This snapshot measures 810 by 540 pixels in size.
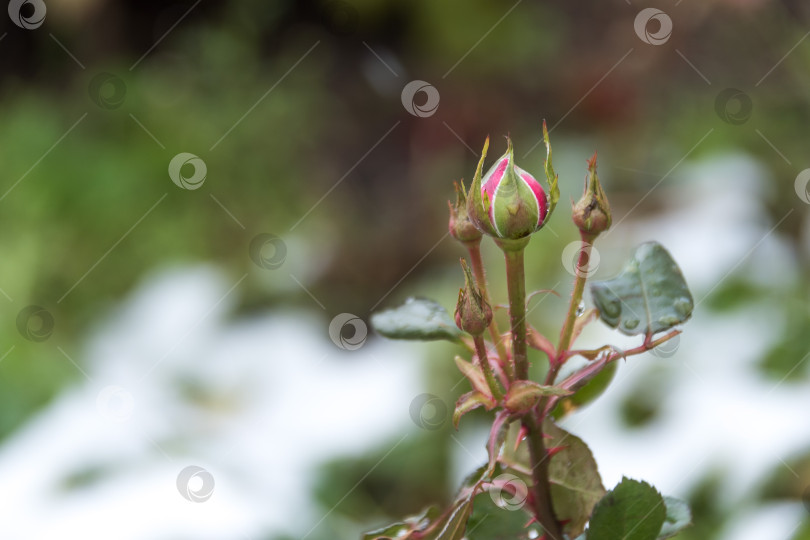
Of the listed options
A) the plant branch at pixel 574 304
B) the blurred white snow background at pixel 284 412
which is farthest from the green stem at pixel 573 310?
the blurred white snow background at pixel 284 412

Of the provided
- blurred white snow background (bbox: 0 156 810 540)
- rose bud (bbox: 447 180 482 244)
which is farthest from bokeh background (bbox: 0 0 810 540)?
rose bud (bbox: 447 180 482 244)

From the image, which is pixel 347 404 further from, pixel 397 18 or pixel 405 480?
pixel 397 18

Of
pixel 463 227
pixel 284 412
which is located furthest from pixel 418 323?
pixel 284 412

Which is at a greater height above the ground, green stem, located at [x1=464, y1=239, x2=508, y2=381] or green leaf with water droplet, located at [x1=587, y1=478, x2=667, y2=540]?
green stem, located at [x1=464, y1=239, x2=508, y2=381]

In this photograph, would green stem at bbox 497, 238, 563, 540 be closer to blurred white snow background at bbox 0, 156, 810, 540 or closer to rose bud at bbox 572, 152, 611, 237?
rose bud at bbox 572, 152, 611, 237

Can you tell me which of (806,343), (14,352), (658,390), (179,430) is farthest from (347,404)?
(14,352)

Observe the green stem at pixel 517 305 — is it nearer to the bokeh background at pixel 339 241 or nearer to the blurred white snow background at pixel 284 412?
the bokeh background at pixel 339 241
